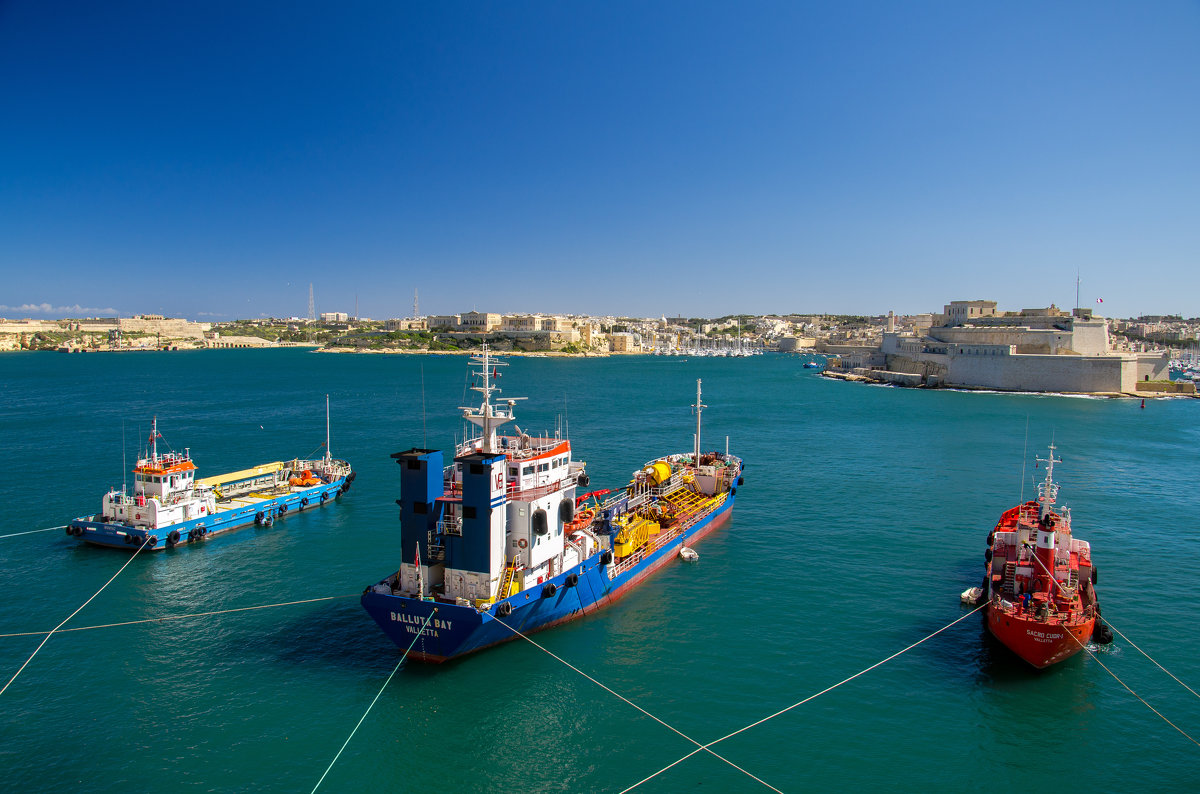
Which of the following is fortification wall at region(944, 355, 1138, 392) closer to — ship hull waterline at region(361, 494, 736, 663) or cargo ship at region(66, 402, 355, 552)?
ship hull waterline at region(361, 494, 736, 663)

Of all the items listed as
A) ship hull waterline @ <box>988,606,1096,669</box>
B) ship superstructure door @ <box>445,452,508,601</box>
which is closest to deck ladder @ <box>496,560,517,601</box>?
ship superstructure door @ <box>445,452,508,601</box>

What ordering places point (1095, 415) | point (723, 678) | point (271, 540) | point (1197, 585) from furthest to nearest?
point (1095, 415) → point (271, 540) → point (1197, 585) → point (723, 678)

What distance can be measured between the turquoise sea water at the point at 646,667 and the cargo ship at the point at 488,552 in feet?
3.01

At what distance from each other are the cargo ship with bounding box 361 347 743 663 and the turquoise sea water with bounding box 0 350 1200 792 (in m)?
0.92

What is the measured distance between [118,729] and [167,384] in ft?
300

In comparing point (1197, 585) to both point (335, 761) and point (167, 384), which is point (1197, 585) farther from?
point (167, 384)

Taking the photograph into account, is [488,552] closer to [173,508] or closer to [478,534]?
[478,534]

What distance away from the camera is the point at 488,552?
53.1ft

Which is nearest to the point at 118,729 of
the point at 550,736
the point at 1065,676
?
the point at 550,736

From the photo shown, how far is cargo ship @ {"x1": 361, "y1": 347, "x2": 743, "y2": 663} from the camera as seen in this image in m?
15.8

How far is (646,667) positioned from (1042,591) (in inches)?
404

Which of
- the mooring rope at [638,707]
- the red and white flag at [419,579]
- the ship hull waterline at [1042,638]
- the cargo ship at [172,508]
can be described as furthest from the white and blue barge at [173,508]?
the ship hull waterline at [1042,638]

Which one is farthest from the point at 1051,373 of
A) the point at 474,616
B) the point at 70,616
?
the point at 70,616

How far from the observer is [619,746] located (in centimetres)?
1338
